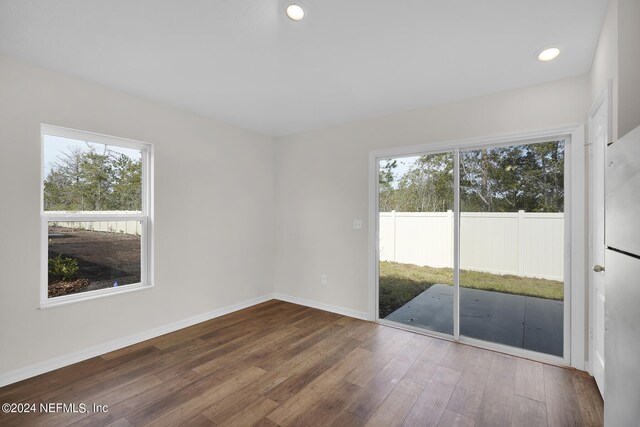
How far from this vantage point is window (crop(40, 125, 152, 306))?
8.47 ft

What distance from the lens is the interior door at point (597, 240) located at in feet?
7.03

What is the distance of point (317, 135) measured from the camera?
4156 mm

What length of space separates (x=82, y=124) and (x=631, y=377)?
147 inches

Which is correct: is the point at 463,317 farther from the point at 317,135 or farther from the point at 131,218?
the point at 131,218

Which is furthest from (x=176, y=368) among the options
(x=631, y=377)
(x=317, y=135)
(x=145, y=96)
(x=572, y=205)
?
(x=572, y=205)

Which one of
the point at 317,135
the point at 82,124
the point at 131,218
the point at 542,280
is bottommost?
the point at 542,280

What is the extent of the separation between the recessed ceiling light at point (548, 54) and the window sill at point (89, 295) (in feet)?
13.2

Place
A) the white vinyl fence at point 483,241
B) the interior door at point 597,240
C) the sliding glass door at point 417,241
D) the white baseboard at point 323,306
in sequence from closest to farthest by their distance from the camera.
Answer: the interior door at point 597,240 < the white vinyl fence at point 483,241 < the sliding glass door at point 417,241 < the white baseboard at point 323,306

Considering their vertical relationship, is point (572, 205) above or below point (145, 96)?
below

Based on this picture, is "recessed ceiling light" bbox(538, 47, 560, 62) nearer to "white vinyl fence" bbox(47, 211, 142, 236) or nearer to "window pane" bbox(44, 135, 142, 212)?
"window pane" bbox(44, 135, 142, 212)

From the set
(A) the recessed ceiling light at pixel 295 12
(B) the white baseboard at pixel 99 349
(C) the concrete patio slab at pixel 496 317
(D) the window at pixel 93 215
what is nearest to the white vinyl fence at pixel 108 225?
(D) the window at pixel 93 215

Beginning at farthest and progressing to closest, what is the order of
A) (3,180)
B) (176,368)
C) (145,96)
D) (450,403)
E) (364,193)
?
(364,193) → (145,96) → (176,368) → (3,180) → (450,403)

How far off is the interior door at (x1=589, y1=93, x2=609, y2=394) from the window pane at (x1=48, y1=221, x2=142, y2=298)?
4063 mm

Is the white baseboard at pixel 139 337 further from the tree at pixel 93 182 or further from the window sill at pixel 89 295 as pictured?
the tree at pixel 93 182
